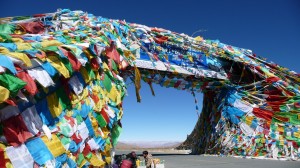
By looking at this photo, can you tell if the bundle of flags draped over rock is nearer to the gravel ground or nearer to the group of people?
the group of people

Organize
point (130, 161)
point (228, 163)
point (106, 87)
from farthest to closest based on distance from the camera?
point (228, 163)
point (106, 87)
point (130, 161)

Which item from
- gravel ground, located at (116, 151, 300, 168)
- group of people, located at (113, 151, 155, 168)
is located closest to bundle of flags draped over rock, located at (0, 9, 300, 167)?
group of people, located at (113, 151, 155, 168)

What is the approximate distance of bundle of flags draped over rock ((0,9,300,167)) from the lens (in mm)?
4660

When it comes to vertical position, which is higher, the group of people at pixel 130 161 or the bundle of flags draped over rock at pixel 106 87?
the bundle of flags draped over rock at pixel 106 87

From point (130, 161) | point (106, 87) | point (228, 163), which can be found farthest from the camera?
point (228, 163)

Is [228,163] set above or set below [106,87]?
below

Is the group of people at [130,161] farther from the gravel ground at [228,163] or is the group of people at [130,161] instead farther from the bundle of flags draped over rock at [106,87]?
the gravel ground at [228,163]

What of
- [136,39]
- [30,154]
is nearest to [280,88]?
[136,39]

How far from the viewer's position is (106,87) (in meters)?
7.38

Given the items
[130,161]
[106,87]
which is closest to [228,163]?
[130,161]

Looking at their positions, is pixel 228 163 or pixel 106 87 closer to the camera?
pixel 106 87

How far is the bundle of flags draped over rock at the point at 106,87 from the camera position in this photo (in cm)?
466

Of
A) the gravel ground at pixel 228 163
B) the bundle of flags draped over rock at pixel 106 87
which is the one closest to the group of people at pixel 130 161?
the bundle of flags draped over rock at pixel 106 87

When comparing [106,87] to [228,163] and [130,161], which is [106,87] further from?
[228,163]
